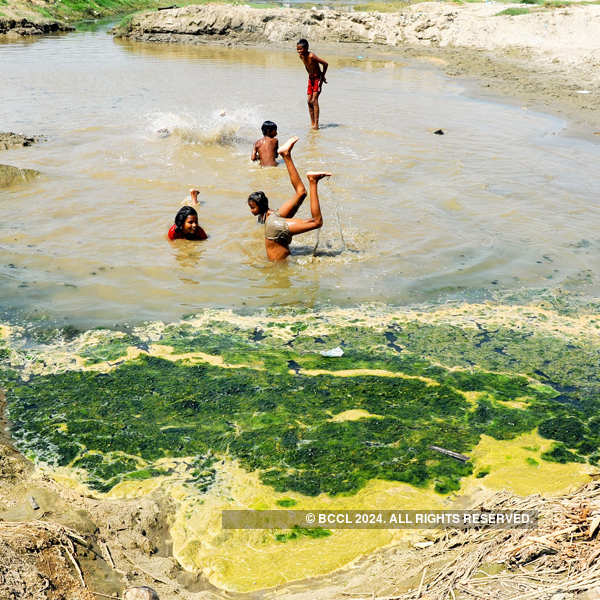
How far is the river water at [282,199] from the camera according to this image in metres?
6.29

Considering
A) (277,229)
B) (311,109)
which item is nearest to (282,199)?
(277,229)

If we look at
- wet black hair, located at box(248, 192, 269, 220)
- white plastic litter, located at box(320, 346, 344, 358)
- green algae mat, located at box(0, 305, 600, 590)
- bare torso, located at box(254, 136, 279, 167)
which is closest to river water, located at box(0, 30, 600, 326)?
bare torso, located at box(254, 136, 279, 167)

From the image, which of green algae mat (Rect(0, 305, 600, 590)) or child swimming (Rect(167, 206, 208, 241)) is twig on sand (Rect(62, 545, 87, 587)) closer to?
green algae mat (Rect(0, 305, 600, 590))

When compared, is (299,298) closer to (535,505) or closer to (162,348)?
(162,348)

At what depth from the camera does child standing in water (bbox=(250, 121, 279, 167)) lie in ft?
32.1

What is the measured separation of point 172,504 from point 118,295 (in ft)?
9.63

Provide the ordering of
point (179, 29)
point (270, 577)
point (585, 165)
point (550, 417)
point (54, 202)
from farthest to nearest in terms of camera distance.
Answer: point (179, 29), point (585, 165), point (54, 202), point (550, 417), point (270, 577)

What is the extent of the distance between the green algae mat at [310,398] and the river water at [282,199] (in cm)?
58

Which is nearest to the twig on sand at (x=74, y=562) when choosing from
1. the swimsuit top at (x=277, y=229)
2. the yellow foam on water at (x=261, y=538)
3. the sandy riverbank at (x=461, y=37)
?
the yellow foam on water at (x=261, y=538)

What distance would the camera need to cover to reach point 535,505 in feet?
10.8

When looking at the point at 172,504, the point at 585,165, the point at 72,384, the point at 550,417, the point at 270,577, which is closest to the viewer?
the point at 270,577

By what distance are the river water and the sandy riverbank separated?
1743mm

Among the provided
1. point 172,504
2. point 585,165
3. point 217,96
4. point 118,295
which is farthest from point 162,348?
point 217,96

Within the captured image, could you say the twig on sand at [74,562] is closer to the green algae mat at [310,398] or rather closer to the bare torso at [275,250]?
the green algae mat at [310,398]
